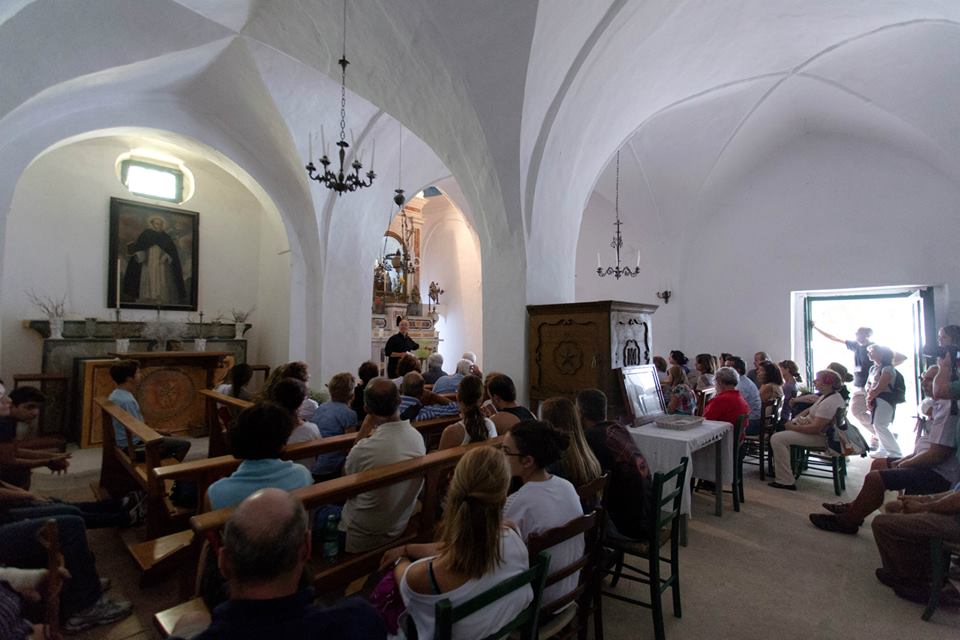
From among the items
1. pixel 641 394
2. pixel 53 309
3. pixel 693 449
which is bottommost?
pixel 693 449

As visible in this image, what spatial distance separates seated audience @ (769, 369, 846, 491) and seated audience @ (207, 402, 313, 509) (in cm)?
522

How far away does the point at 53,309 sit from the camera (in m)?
7.49

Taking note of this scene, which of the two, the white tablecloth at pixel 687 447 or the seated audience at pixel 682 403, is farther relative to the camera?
the seated audience at pixel 682 403

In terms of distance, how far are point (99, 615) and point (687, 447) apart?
4.00 metres

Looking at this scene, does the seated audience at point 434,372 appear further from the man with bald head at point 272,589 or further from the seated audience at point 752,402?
the man with bald head at point 272,589

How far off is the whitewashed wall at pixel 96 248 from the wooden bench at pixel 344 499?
6436 mm

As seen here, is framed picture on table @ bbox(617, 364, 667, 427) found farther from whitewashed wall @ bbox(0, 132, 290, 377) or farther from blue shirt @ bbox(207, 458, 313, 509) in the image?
whitewashed wall @ bbox(0, 132, 290, 377)

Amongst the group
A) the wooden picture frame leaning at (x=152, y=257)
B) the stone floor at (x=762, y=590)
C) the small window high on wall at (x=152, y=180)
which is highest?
the small window high on wall at (x=152, y=180)

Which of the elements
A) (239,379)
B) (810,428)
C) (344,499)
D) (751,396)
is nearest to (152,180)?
(239,379)

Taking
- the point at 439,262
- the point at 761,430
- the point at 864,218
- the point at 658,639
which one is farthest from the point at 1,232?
the point at 864,218

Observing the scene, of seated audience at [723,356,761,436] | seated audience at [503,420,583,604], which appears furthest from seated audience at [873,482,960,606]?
seated audience at [503,420,583,604]

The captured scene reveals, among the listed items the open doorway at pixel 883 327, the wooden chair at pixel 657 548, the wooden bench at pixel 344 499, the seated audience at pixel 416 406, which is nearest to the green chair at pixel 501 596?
the wooden bench at pixel 344 499

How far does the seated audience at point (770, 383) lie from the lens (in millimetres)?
5645

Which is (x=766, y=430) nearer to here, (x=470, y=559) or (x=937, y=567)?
(x=937, y=567)
